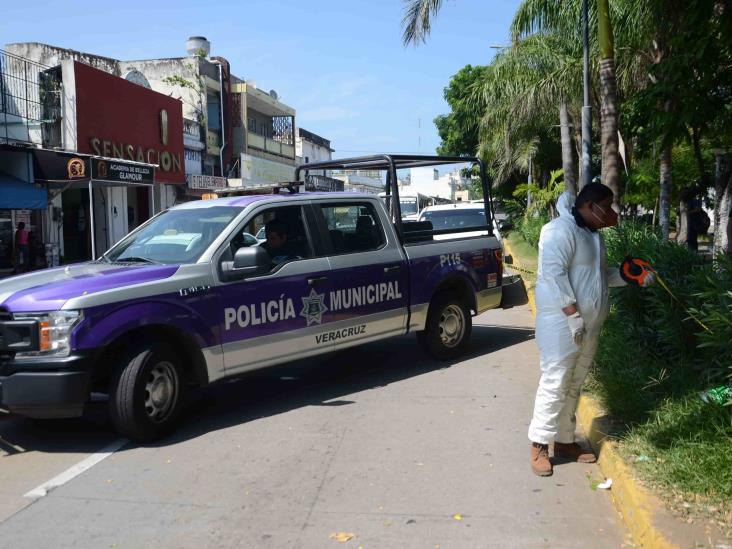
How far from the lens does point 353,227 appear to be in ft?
24.6

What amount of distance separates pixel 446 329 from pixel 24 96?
1654 centimetres

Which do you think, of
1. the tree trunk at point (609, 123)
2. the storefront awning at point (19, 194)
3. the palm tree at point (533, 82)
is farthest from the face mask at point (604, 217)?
the storefront awning at point (19, 194)

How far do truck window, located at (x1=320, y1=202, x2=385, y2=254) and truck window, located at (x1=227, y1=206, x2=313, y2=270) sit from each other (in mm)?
319

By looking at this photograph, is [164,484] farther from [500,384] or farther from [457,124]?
[457,124]

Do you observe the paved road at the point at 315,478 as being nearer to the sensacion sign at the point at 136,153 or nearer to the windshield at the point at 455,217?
the windshield at the point at 455,217

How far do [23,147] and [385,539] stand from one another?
1632 centimetres

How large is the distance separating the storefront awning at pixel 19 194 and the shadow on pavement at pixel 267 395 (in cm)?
1097

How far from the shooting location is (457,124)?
150ft

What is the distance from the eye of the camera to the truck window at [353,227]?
7.18 meters

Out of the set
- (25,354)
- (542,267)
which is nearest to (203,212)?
(25,354)

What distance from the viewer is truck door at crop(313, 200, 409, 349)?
695 cm

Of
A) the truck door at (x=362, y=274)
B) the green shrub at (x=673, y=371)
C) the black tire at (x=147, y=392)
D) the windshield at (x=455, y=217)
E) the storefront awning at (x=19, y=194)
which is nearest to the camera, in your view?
the green shrub at (x=673, y=371)

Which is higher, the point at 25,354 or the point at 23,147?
the point at 23,147

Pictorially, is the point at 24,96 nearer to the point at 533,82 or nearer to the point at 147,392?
the point at 533,82
